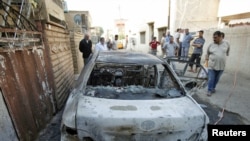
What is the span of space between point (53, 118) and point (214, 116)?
3.31 meters

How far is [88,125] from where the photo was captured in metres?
1.95

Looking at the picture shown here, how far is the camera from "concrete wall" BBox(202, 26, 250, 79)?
7522 mm

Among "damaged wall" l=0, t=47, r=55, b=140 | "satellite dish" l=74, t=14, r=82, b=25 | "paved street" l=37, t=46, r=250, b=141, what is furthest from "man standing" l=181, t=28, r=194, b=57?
"satellite dish" l=74, t=14, r=82, b=25

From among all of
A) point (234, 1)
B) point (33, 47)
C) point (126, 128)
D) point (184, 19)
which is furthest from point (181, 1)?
point (126, 128)

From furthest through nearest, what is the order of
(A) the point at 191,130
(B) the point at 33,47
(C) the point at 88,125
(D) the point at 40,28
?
1. (D) the point at 40,28
2. (B) the point at 33,47
3. (A) the point at 191,130
4. (C) the point at 88,125

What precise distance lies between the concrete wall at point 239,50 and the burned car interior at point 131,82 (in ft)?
18.0

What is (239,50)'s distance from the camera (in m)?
8.02

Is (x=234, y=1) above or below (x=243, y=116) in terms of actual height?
above

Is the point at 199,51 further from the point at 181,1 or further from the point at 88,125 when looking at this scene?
the point at 88,125

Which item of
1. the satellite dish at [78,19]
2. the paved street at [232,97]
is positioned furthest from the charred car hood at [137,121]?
the satellite dish at [78,19]

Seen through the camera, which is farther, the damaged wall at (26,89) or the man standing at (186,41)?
the man standing at (186,41)

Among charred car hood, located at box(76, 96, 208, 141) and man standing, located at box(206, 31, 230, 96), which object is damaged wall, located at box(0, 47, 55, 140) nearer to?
charred car hood, located at box(76, 96, 208, 141)

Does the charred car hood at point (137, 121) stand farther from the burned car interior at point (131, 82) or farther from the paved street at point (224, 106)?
the paved street at point (224, 106)

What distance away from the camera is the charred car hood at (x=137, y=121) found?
6.43ft
